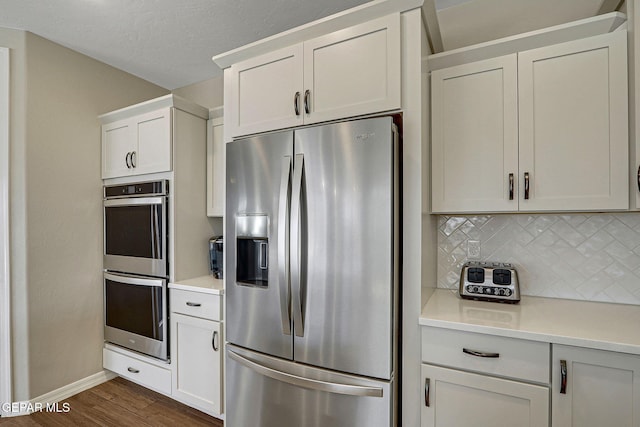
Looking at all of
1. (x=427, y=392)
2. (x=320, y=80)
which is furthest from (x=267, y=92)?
(x=427, y=392)

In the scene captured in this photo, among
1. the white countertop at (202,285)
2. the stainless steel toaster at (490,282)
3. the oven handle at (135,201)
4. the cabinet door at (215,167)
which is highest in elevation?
the cabinet door at (215,167)

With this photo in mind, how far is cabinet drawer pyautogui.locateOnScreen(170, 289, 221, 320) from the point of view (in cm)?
204

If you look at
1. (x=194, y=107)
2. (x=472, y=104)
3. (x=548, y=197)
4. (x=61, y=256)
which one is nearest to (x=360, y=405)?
(x=548, y=197)

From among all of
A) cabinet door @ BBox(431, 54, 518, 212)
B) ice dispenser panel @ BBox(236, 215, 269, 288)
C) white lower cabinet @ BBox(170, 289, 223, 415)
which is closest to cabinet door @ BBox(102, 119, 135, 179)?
white lower cabinet @ BBox(170, 289, 223, 415)

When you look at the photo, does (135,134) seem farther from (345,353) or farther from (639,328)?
(639,328)

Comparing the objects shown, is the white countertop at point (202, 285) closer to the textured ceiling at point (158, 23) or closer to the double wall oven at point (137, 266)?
the double wall oven at point (137, 266)

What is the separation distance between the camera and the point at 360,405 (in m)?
1.36

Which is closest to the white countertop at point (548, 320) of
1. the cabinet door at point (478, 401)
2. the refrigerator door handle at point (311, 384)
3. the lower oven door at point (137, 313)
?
the cabinet door at point (478, 401)

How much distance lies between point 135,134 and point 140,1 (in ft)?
3.14

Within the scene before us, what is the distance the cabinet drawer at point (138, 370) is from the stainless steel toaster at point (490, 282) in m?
2.11

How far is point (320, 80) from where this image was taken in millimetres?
1584

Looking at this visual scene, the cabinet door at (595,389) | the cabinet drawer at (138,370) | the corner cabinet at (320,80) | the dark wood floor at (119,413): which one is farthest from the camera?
the cabinet drawer at (138,370)

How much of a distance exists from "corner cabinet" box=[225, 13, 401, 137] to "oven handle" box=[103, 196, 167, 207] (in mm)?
876

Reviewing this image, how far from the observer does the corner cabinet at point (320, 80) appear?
4.75 feet
